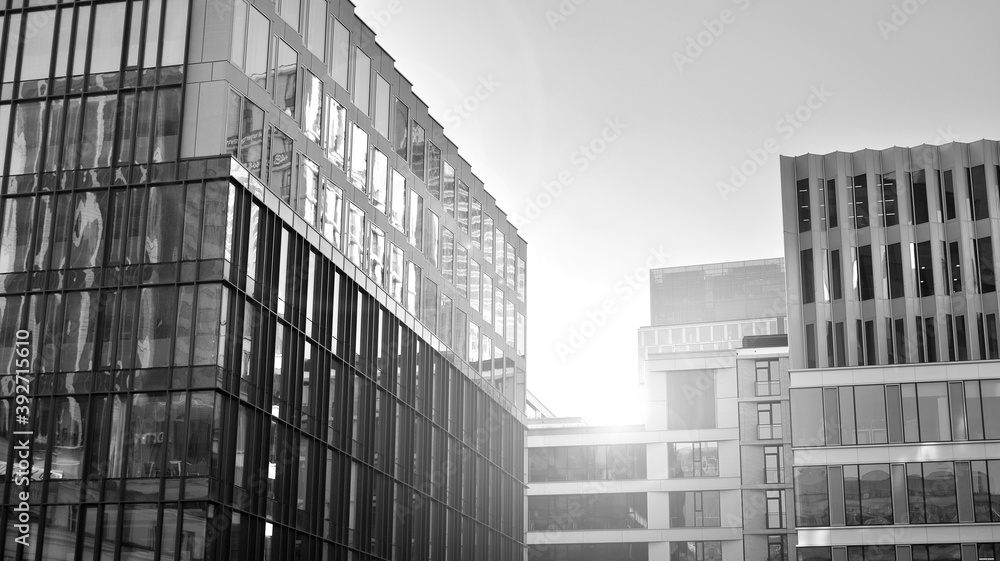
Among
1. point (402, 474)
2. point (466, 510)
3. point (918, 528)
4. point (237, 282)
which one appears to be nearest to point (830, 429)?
point (918, 528)

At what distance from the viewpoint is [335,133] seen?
51.7m

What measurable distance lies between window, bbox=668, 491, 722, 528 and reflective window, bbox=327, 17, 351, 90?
2204 inches

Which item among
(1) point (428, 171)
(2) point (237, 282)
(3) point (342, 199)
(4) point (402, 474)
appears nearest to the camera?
(2) point (237, 282)

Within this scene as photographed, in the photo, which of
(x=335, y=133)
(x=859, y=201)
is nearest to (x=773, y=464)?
(x=859, y=201)

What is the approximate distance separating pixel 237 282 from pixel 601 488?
6285 cm

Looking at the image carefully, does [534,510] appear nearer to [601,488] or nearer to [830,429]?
[601,488]

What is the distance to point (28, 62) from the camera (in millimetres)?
44938

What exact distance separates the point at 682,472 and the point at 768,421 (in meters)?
8.17

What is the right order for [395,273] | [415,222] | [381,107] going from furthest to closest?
[415,222] < [395,273] < [381,107]

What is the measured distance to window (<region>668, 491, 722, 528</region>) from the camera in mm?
96375

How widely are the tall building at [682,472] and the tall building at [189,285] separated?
4687 cm

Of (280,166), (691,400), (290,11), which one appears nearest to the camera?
(280,166)

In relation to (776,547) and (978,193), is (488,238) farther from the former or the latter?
(776,547)

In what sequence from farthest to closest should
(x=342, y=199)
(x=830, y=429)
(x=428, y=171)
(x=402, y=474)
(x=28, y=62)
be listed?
(x=830, y=429), (x=428, y=171), (x=402, y=474), (x=342, y=199), (x=28, y=62)
